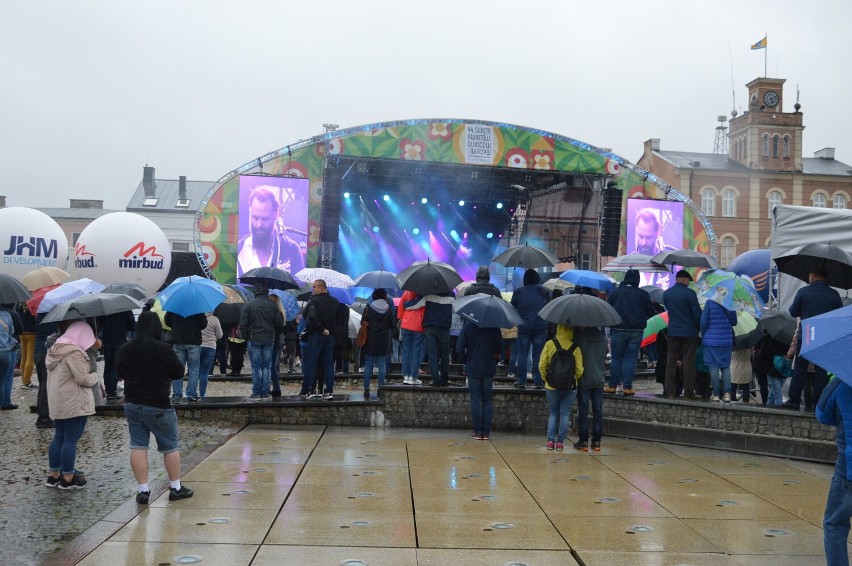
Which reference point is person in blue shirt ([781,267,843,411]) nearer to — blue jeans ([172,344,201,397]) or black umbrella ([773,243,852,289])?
black umbrella ([773,243,852,289])

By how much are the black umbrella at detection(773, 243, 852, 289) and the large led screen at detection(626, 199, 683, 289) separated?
18926 millimetres

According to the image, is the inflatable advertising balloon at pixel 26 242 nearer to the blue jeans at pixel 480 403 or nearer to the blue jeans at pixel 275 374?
the blue jeans at pixel 275 374

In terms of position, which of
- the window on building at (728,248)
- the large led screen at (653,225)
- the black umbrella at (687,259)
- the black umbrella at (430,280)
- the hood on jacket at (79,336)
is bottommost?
the hood on jacket at (79,336)

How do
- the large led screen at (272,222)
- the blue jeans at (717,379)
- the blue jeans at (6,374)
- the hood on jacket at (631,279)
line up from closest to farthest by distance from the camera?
the blue jeans at (6,374) < the blue jeans at (717,379) < the hood on jacket at (631,279) < the large led screen at (272,222)

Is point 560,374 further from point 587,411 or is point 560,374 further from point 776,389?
point 776,389

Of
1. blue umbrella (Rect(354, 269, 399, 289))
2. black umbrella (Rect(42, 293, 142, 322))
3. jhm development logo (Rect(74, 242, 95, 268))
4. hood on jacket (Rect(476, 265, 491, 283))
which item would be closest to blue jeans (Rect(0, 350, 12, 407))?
black umbrella (Rect(42, 293, 142, 322))

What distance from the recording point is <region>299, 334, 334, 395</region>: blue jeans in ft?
41.7

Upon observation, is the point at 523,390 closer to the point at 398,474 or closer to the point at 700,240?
the point at 398,474

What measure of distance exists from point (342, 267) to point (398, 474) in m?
20.9

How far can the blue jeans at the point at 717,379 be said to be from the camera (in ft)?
38.7

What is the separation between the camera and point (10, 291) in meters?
11.0

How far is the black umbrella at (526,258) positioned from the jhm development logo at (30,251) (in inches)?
486

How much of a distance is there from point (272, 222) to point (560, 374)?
19.1m

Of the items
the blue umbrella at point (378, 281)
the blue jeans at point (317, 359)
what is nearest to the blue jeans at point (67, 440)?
the blue jeans at point (317, 359)
